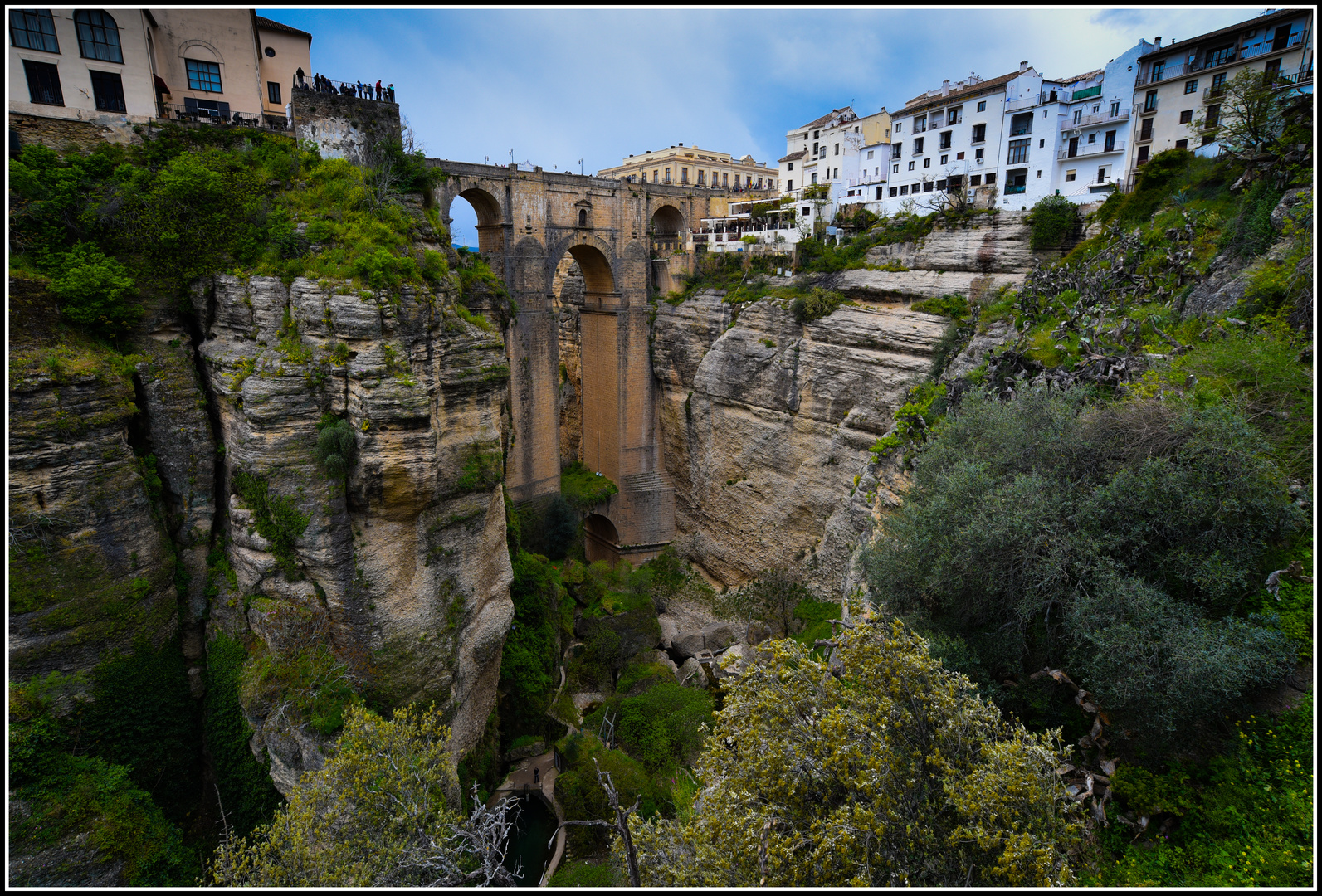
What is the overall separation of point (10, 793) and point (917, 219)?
93.7ft

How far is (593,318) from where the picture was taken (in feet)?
102

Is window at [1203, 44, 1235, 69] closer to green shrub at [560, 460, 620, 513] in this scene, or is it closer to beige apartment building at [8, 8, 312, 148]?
green shrub at [560, 460, 620, 513]

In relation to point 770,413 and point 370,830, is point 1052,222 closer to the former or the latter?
point 770,413

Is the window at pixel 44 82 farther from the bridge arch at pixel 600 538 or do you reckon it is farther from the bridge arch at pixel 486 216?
the bridge arch at pixel 600 538

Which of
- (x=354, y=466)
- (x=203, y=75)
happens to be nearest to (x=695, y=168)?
(x=203, y=75)

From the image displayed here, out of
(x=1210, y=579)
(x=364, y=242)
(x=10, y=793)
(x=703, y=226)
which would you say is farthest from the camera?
(x=703, y=226)

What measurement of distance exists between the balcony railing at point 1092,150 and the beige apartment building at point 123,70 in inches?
1149

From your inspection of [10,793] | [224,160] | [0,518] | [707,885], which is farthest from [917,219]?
[10,793]

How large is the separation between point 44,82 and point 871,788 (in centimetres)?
2025

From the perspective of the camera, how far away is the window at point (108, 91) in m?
13.8

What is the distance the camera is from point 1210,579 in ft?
24.0

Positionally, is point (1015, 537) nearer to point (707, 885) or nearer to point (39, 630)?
point (707, 885)

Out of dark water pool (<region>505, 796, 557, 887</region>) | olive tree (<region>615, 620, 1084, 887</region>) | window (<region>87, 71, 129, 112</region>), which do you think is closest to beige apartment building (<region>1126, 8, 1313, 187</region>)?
olive tree (<region>615, 620, 1084, 887</region>)

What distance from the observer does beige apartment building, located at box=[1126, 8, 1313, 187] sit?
18109 mm
